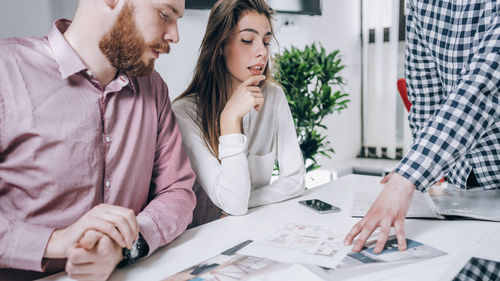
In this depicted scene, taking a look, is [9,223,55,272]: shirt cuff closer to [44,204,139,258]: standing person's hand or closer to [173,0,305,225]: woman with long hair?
[44,204,139,258]: standing person's hand

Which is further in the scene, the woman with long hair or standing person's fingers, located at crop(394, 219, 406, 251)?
the woman with long hair

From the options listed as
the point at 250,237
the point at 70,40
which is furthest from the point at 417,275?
the point at 70,40

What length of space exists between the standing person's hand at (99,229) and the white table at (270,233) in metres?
0.07

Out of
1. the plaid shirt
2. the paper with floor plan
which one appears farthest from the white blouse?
the plaid shirt

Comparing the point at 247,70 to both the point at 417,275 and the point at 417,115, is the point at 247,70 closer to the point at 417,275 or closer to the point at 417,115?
the point at 417,115

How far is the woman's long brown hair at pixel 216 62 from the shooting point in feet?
4.82

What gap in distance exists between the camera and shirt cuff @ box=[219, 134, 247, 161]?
125 centimetres

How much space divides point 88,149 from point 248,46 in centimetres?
77

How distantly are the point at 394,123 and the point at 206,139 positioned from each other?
3605mm

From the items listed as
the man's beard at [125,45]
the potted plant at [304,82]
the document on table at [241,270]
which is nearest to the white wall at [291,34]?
the potted plant at [304,82]

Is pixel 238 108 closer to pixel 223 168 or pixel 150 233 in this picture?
pixel 223 168

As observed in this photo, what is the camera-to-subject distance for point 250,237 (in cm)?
98

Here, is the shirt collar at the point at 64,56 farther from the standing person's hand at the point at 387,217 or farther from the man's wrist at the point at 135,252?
the standing person's hand at the point at 387,217

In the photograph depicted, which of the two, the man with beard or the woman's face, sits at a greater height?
the woman's face
